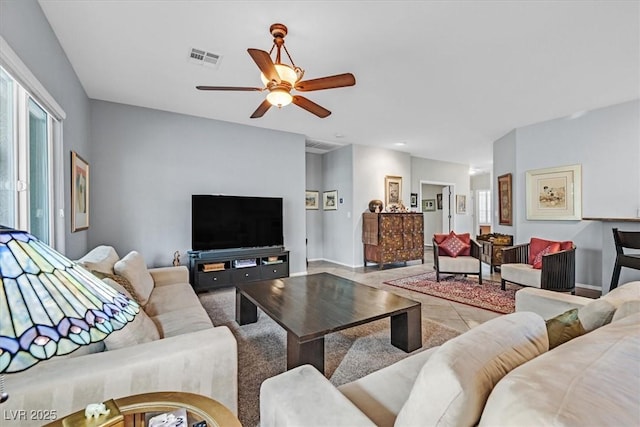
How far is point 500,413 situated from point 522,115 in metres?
4.87

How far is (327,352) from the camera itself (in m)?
2.31

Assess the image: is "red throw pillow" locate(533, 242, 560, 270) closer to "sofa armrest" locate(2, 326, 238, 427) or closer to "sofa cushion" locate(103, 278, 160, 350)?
"sofa armrest" locate(2, 326, 238, 427)

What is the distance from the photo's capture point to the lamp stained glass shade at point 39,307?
20.5 inches

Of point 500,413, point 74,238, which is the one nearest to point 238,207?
point 74,238

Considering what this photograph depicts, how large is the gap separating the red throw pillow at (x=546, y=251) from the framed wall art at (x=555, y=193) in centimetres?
97

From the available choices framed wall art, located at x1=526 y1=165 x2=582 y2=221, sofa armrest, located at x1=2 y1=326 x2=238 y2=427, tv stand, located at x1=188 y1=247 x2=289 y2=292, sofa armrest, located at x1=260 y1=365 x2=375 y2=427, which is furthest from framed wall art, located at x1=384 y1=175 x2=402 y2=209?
sofa armrest, located at x1=260 y1=365 x2=375 y2=427

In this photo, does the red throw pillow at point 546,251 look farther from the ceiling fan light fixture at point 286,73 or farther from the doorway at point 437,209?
the doorway at point 437,209

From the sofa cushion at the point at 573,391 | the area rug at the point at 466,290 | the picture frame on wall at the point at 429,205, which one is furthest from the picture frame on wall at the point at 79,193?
the picture frame on wall at the point at 429,205

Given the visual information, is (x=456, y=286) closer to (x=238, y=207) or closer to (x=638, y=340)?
(x=238, y=207)

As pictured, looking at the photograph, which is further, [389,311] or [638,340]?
[389,311]

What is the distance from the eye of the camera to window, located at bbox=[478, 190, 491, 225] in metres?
10.3

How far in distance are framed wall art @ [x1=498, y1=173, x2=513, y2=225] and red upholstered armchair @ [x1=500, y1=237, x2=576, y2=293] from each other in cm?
115

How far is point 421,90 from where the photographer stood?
3355mm

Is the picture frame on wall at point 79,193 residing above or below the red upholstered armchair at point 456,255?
above
